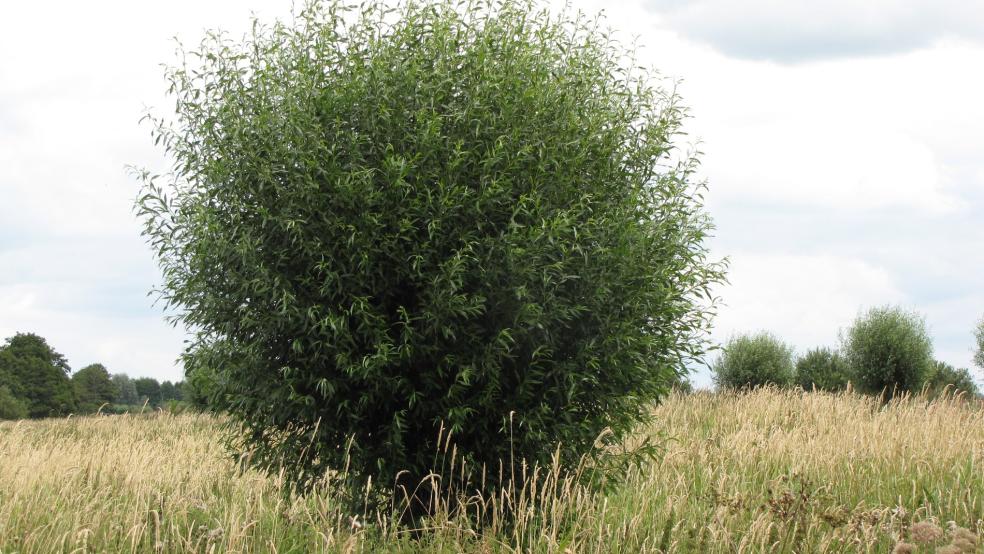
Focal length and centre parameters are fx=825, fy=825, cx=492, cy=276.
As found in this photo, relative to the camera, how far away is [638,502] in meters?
9.86

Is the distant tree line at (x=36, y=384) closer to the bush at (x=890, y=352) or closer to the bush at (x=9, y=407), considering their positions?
the bush at (x=9, y=407)

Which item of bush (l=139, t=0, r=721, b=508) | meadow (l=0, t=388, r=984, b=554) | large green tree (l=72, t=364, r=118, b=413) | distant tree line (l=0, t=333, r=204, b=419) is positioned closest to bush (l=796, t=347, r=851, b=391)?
meadow (l=0, t=388, r=984, b=554)

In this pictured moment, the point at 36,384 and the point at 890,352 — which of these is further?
the point at 36,384

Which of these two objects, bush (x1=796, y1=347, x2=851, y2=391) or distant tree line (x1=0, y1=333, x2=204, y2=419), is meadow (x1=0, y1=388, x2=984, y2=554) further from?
distant tree line (x1=0, y1=333, x2=204, y2=419)

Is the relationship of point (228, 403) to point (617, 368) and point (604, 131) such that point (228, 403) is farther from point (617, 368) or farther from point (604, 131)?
point (604, 131)

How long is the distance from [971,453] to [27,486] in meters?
13.3

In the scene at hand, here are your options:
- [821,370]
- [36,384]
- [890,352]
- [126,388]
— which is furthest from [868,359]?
[126,388]

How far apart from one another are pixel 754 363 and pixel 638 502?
21.9 metres

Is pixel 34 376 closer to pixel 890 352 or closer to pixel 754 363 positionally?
pixel 754 363

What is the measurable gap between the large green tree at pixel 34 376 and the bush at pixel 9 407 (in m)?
3.90

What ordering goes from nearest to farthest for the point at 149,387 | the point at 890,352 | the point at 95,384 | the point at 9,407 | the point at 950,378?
1. the point at 890,352
2. the point at 950,378
3. the point at 9,407
4. the point at 95,384
5. the point at 149,387

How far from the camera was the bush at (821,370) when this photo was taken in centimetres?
3275

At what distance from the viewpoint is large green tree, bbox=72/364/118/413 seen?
69125 millimetres

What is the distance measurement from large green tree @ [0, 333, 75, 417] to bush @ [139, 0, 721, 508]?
2183 inches
